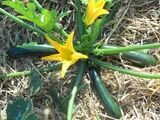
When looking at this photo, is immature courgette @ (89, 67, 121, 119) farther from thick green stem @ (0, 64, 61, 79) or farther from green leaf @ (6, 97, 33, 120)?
green leaf @ (6, 97, 33, 120)

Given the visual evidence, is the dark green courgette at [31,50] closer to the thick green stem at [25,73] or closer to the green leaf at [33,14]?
the thick green stem at [25,73]

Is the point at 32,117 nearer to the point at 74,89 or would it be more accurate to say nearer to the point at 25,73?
the point at 74,89

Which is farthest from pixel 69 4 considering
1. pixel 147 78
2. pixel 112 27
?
pixel 147 78

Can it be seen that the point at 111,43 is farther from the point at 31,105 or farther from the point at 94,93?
the point at 31,105

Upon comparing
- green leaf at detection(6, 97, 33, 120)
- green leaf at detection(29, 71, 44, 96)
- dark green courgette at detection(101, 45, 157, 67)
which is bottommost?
green leaf at detection(6, 97, 33, 120)

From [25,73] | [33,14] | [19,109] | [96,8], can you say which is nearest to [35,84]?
[25,73]

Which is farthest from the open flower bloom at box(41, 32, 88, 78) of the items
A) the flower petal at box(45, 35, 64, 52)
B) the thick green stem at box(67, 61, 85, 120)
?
the thick green stem at box(67, 61, 85, 120)

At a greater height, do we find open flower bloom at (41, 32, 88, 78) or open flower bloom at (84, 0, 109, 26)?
open flower bloom at (84, 0, 109, 26)
